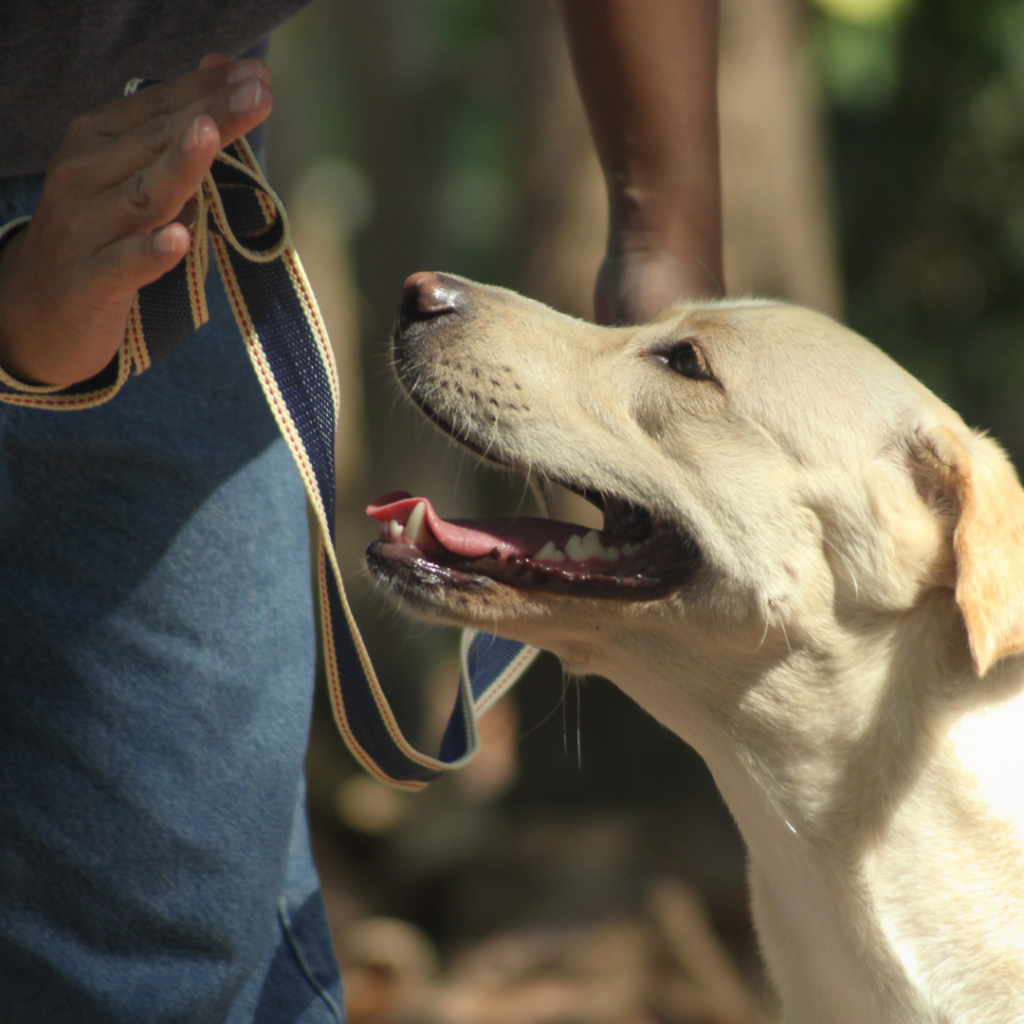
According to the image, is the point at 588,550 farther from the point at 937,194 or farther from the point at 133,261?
the point at 937,194

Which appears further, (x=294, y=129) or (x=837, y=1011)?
(x=294, y=129)

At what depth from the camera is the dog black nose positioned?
2557 mm

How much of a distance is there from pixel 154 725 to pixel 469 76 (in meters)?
9.36

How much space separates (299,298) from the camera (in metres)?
2.07

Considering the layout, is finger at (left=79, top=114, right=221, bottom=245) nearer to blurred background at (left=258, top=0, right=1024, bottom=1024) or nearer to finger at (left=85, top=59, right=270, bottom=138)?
finger at (left=85, top=59, right=270, bottom=138)

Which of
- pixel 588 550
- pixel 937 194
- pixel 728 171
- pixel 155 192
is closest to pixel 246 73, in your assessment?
pixel 155 192

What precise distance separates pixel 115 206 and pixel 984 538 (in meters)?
1.58

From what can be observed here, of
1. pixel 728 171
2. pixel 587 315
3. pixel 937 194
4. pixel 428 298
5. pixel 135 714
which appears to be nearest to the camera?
pixel 135 714

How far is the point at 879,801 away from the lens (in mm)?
2320

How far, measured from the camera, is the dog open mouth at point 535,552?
2354mm

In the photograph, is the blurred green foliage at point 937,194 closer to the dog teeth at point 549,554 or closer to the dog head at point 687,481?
the dog head at point 687,481

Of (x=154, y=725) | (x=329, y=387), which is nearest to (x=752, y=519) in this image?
(x=329, y=387)

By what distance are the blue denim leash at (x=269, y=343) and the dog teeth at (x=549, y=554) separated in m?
0.45

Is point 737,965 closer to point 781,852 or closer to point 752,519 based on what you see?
point 781,852
